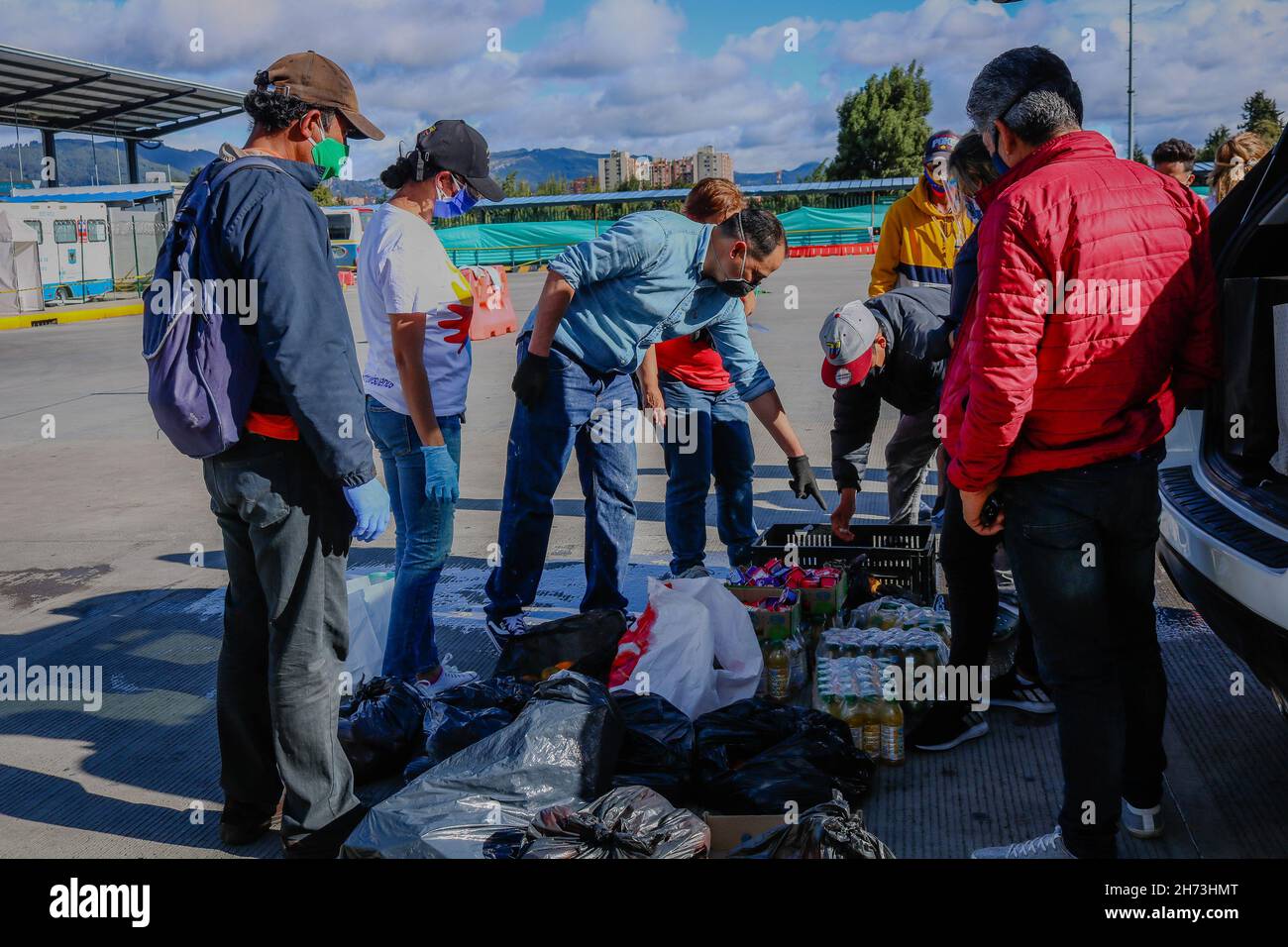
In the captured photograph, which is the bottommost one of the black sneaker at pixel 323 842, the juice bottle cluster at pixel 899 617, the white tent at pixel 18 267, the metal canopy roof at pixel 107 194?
the black sneaker at pixel 323 842

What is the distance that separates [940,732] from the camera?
359 cm

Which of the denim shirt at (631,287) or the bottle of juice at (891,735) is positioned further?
the denim shirt at (631,287)

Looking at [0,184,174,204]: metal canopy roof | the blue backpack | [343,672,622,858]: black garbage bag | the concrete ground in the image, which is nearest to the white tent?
[0,184,174,204]: metal canopy roof

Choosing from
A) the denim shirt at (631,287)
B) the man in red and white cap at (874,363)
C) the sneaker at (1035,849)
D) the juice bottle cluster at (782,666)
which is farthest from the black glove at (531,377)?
the sneaker at (1035,849)

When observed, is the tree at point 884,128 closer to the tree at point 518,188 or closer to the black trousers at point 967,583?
the tree at point 518,188

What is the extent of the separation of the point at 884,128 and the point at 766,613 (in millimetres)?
54593


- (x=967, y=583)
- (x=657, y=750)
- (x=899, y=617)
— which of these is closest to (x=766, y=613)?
(x=899, y=617)

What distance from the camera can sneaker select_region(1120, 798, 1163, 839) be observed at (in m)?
2.93

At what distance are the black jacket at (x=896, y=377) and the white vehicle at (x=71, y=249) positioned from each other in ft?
81.8

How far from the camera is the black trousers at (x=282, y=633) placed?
2.87 meters

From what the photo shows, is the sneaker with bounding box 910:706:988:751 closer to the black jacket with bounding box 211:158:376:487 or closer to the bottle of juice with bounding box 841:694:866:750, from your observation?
the bottle of juice with bounding box 841:694:866:750

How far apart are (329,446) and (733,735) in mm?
1491

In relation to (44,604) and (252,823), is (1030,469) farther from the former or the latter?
(44,604)
